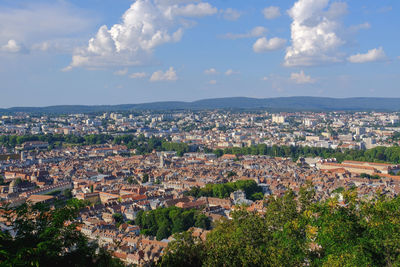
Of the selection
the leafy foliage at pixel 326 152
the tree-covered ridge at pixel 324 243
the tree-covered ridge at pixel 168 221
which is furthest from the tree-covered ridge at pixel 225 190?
the leafy foliage at pixel 326 152

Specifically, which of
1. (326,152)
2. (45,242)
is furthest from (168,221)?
(326,152)

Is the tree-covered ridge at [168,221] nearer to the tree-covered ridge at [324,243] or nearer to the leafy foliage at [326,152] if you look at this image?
the tree-covered ridge at [324,243]

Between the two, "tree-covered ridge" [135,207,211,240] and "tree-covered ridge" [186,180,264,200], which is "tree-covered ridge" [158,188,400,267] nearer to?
"tree-covered ridge" [135,207,211,240]

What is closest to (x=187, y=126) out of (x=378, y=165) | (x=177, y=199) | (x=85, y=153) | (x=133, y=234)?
(x=85, y=153)

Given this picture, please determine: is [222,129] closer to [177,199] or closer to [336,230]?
[177,199]

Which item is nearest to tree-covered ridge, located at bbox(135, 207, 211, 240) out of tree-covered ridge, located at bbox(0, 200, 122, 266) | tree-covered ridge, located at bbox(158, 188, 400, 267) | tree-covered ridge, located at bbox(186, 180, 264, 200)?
tree-covered ridge, located at bbox(186, 180, 264, 200)
